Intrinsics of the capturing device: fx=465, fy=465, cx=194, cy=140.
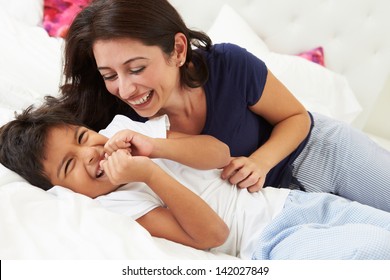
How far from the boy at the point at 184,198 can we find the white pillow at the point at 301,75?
2.39 feet

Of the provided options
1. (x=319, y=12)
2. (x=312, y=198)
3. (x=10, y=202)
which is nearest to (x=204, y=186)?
(x=312, y=198)

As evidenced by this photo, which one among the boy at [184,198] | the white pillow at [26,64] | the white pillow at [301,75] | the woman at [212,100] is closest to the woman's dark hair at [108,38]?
the woman at [212,100]

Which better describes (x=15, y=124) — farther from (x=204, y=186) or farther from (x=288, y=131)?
(x=288, y=131)

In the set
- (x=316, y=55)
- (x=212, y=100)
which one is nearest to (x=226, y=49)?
(x=212, y=100)

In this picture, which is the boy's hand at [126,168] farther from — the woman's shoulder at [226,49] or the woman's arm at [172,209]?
the woman's shoulder at [226,49]

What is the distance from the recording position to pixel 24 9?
5.92 feet

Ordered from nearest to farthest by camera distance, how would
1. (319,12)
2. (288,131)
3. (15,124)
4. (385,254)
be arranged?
(385,254), (15,124), (288,131), (319,12)

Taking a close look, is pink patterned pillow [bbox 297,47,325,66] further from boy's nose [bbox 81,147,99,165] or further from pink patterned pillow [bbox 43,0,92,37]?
boy's nose [bbox 81,147,99,165]

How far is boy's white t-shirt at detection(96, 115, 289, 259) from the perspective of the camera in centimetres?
95

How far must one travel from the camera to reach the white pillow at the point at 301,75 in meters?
1.72

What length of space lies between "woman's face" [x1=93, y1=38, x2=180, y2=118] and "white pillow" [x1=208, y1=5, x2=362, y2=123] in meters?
0.80

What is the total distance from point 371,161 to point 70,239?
0.80 meters

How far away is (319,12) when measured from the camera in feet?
5.99

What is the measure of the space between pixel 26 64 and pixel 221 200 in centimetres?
84
